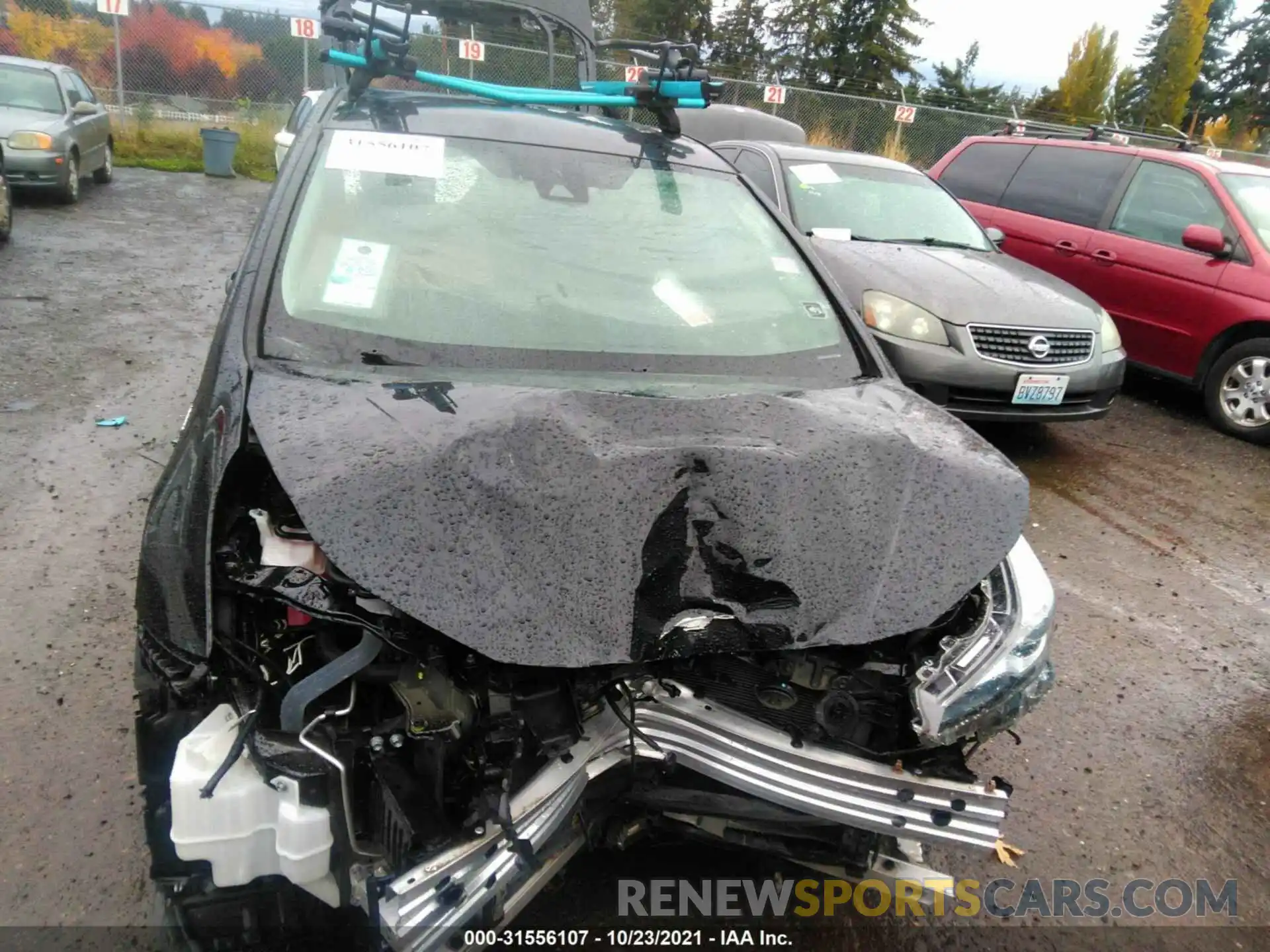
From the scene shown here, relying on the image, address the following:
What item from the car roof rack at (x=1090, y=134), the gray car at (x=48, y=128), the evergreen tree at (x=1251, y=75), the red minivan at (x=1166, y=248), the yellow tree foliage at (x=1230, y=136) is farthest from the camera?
the evergreen tree at (x=1251, y=75)

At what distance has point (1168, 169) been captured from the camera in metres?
7.04

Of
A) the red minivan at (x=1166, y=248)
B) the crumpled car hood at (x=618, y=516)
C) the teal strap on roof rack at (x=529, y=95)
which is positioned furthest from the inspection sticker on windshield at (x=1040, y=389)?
the crumpled car hood at (x=618, y=516)

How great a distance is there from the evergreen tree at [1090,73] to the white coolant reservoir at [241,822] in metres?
47.1

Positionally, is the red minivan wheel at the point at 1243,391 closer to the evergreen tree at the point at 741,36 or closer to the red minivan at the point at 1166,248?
the red minivan at the point at 1166,248

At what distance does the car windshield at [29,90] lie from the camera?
410 inches

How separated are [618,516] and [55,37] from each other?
20.6 meters

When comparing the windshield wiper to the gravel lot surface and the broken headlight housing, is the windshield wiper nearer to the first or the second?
the gravel lot surface

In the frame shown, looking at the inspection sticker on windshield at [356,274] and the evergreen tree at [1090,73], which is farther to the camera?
the evergreen tree at [1090,73]

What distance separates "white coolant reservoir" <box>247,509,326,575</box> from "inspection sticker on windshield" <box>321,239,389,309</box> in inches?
30.7

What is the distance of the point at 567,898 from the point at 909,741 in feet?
3.22

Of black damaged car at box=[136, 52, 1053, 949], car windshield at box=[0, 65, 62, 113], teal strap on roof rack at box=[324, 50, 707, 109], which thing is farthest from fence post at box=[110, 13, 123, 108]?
black damaged car at box=[136, 52, 1053, 949]

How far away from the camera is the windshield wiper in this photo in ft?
20.0

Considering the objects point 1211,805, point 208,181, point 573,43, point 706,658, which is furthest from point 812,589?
point 208,181

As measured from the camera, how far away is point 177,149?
14.9 m
